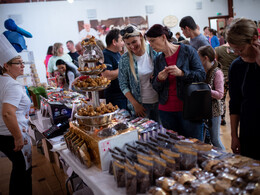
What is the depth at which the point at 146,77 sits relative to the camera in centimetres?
213

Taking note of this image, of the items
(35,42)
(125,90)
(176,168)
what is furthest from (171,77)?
(35,42)

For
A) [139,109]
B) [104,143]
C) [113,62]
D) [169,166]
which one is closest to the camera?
[169,166]

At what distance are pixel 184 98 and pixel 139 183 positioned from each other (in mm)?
896

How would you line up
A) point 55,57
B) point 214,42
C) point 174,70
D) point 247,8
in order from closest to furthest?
point 174,70, point 55,57, point 214,42, point 247,8

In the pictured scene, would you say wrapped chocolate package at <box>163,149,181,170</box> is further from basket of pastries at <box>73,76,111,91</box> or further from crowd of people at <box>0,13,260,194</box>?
basket of pastries at <box>73,76,111,91</box>

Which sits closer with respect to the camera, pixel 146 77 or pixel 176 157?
pixel 176 157

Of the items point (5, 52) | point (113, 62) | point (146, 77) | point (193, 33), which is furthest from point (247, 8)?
point (5, 52)

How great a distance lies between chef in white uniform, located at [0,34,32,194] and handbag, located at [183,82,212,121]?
4.67 feet

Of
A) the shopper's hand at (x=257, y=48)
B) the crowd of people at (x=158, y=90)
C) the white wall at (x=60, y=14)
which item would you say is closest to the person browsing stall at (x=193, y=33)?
the crowd of people at (x=158, y=90)

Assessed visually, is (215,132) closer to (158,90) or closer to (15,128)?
(158,90)

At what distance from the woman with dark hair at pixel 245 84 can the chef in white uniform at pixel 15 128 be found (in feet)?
5.69

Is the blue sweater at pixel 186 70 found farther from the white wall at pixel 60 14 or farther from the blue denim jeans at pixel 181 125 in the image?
the white wall at pixel 60 14

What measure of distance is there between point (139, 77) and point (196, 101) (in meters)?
0.57

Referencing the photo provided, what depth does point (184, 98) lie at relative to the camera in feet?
5.96
